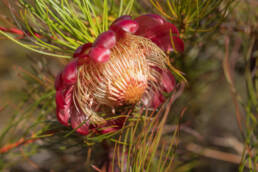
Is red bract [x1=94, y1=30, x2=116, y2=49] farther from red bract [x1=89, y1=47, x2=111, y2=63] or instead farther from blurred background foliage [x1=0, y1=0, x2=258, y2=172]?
blurred background foliage [x1=0, y1=0, x2=258, y2=172]

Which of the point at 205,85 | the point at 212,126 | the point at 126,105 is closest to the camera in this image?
the point at 126,105

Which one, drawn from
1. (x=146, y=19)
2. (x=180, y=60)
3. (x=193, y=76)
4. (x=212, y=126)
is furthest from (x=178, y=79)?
(x=212, y=126)

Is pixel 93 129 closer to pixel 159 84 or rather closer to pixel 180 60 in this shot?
pixel 159 84

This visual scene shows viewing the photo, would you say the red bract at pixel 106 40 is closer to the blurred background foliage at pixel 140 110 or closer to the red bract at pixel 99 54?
the red bract at pixel 99 54

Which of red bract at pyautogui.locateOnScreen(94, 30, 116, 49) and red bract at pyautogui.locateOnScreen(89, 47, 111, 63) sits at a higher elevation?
red bract at pyautogui.locateOnScreen(94, 30, 116, 49)

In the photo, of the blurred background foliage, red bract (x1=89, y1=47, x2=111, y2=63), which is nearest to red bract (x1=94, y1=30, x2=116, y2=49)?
red bract (x1=89, y1=47, x2=111, y2=63)

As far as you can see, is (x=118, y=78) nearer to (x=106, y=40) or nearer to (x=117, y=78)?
(x=117, y=78)
